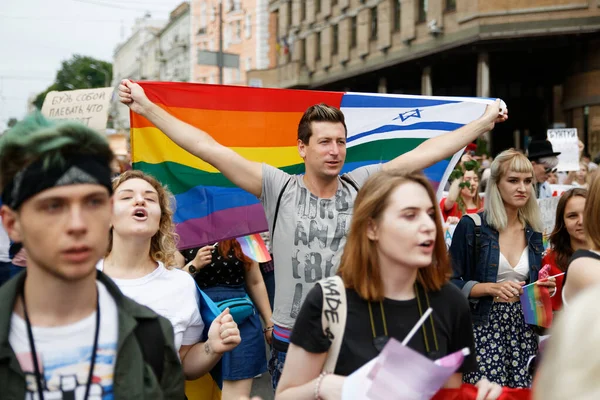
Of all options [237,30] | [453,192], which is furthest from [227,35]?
[453,192]

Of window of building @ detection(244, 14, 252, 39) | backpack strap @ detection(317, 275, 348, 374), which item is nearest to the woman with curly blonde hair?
backpack strap @ detection(317, 275, 348, 374)

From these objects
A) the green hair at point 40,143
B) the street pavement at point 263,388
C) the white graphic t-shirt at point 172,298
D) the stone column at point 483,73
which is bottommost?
the street pavement at point 263,388

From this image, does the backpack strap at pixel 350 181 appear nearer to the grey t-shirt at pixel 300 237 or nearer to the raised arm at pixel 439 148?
the grey t-shirt at pixel 300 237

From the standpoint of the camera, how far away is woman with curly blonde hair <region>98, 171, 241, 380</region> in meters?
3.12

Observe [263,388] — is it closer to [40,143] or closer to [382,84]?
[40,143]

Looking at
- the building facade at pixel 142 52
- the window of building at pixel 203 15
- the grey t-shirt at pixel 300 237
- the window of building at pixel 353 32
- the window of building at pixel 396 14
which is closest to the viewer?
the grey t-shirt at pixel 300 237

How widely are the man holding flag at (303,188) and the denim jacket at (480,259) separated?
0.75 metres

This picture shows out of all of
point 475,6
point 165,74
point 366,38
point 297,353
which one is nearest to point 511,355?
point 297,353

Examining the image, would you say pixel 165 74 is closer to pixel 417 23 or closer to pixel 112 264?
pixel 417 23

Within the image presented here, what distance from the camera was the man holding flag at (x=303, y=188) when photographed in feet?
11.8

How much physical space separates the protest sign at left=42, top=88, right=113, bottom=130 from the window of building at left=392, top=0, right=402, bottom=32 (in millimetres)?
24655

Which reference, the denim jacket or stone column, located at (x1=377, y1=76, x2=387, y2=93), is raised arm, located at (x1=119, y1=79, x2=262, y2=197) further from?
stone column, located at (x1=377, y1=76, x2=387, y2=93)

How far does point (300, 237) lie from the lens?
3600 mm

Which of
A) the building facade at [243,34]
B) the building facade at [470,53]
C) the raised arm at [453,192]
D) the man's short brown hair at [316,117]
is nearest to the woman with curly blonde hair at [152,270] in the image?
the man's short brown hair at [316,117]
